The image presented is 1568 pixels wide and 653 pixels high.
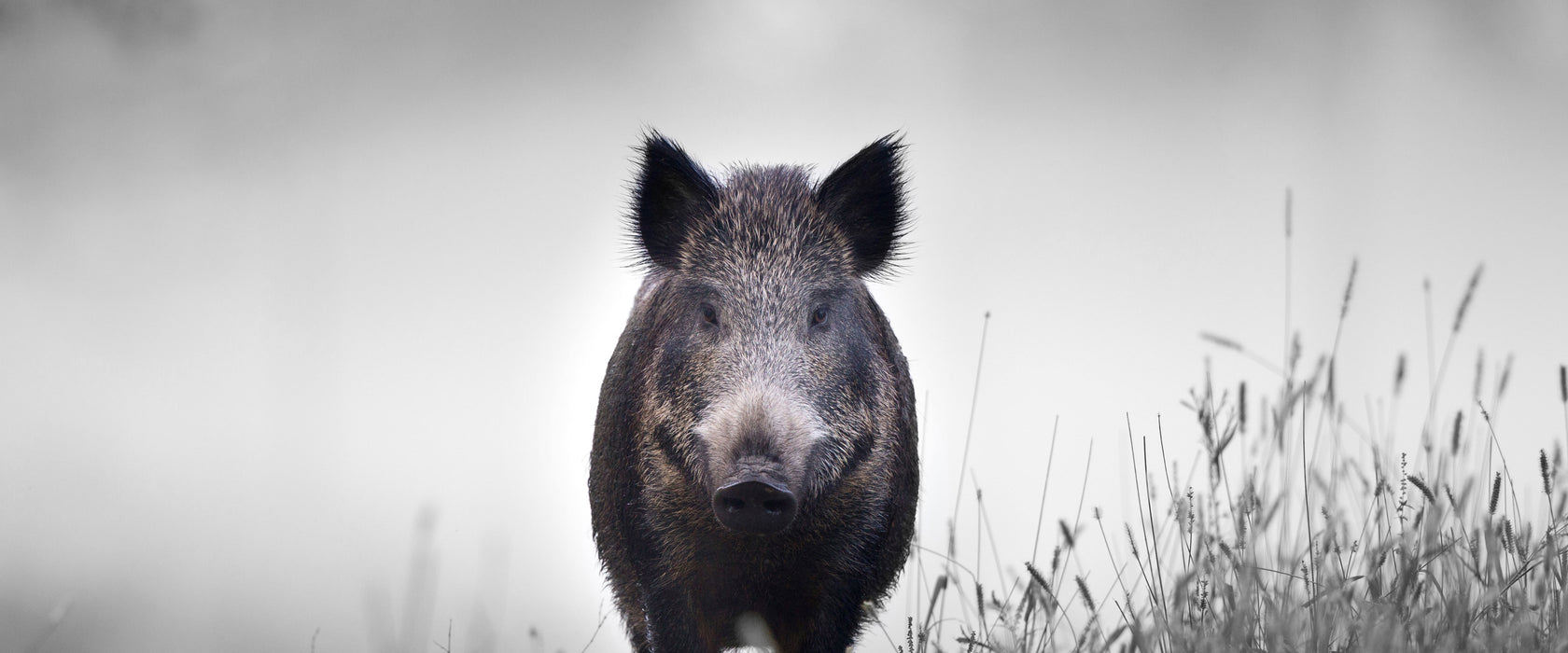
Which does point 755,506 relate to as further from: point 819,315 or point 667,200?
point 667,200

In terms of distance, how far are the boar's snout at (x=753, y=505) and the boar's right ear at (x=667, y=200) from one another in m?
1.72

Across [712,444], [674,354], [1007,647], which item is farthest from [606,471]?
[1007,647]

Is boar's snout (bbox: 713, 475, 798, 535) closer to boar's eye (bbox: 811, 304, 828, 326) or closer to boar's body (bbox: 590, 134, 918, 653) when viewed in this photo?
boar's body (bbox: 590, 134, 918, 653)

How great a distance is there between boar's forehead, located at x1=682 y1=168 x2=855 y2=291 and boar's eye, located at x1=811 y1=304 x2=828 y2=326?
9cm

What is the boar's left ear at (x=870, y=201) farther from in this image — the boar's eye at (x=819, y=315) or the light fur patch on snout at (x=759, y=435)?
the light fur patch on snout at (x=759, y=435)

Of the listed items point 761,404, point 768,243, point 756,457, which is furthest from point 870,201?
point 756,457

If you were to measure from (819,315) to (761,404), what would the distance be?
3.04ft

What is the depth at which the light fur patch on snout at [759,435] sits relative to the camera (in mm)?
3455

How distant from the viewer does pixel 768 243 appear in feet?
15.4

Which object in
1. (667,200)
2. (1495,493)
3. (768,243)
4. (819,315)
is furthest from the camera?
(667,200)

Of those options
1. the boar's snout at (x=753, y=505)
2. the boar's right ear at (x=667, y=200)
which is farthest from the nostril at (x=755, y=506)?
the boar's right ear at (x=667, y=200)

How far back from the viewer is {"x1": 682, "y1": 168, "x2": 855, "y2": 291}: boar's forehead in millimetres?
4559

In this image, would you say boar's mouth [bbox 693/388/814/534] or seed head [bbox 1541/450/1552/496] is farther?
boar's mouth [bbox 693/388/814/534]

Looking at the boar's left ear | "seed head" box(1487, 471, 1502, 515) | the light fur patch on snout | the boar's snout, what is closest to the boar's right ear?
the boar's left ear
